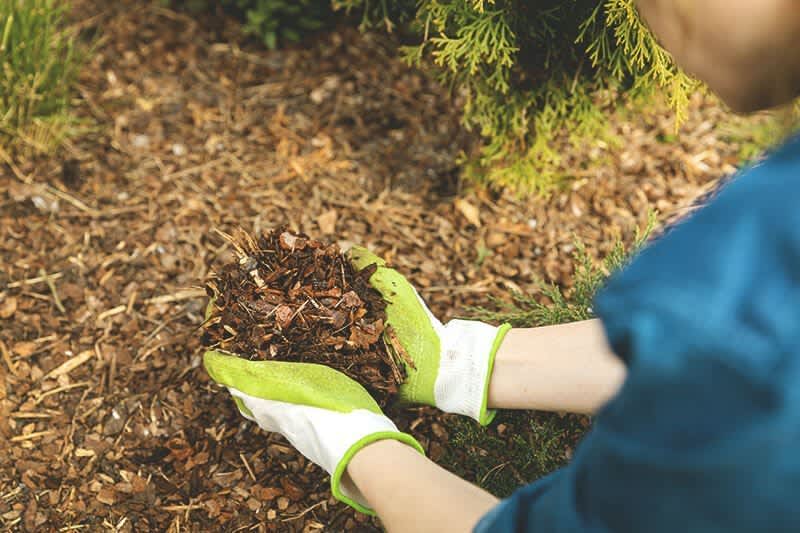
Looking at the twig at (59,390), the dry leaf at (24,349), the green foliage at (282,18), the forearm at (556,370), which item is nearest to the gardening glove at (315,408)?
the forearm at (556,370)

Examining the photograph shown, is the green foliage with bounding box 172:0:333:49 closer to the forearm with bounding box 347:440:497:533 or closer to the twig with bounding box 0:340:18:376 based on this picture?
the twig with bounding box 0:340:18:376

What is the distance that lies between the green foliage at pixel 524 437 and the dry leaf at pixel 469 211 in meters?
0.45

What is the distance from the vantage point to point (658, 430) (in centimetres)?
95

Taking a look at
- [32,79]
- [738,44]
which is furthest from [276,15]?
[738,44]

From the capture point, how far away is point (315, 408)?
5.79ft

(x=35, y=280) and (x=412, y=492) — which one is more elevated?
(x=412, y=492)

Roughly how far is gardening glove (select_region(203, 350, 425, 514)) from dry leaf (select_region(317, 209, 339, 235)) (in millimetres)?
756

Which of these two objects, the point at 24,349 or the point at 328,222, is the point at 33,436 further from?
the point at 328,222

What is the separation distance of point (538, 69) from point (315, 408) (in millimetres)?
1267

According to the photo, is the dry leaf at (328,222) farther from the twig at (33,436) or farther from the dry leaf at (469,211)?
the twig at (33,436)

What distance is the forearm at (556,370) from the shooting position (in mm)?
1786

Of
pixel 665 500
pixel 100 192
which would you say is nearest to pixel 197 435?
pixel 100 192

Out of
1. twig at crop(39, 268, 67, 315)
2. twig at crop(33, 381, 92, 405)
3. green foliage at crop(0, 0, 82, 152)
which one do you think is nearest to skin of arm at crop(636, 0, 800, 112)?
twig at crop(33, 381, 92, 405)

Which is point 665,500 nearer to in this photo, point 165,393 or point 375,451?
point 375,451
